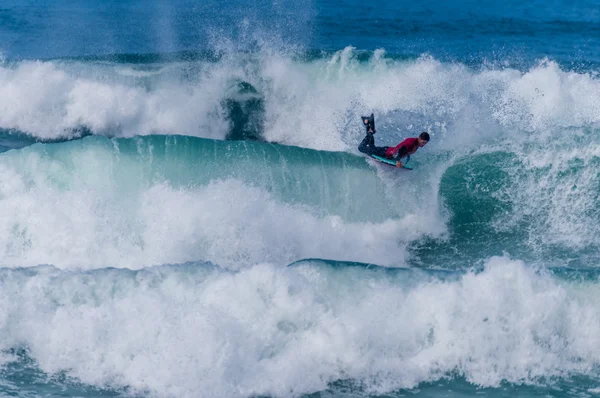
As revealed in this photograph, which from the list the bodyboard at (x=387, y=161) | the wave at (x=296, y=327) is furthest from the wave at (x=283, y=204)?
the wave at (x=296, y=327)

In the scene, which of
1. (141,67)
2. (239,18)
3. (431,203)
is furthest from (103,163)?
(239,18)

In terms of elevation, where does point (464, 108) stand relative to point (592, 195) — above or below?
above

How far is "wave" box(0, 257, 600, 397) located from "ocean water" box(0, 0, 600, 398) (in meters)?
0.03

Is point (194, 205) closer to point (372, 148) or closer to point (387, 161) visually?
point (372, 148)

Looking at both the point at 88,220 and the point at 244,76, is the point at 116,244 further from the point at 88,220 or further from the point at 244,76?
the point at 244,76

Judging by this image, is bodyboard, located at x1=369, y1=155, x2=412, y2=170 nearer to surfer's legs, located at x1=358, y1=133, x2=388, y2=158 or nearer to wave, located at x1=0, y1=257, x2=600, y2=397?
surfer's legs, located at x1=358, y1=133, x2=388, y2=158

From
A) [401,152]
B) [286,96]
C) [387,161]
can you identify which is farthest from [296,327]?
[286,96]

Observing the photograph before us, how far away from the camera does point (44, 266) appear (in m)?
9.34

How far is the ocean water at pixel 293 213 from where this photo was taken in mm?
8281

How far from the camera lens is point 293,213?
38.5ft

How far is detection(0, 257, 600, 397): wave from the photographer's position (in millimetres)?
8094

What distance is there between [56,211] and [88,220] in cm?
57

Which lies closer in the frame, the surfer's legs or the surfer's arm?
the surfer's arm

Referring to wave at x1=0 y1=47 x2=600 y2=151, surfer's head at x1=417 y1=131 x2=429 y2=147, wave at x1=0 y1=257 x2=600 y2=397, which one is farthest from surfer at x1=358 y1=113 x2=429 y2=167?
wave at x1=0 y1=47 x2=600 y2=151
